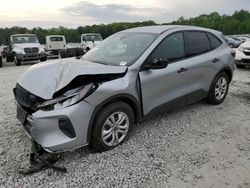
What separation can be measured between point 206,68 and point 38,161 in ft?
11.2

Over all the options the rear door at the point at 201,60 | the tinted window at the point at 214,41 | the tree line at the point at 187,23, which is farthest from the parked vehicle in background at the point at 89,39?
the rear door at the point at 201,60

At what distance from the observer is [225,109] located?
554 cm

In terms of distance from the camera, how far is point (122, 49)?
4.46 meters

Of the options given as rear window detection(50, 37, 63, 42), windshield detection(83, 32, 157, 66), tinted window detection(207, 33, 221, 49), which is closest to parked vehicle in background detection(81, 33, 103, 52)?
rear window detection(50, 37, 63, 42)

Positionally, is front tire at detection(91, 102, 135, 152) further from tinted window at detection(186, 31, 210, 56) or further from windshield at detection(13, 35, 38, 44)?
windshield at detection(13, 35, 38, 44)

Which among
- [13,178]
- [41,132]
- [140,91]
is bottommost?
[13,178]

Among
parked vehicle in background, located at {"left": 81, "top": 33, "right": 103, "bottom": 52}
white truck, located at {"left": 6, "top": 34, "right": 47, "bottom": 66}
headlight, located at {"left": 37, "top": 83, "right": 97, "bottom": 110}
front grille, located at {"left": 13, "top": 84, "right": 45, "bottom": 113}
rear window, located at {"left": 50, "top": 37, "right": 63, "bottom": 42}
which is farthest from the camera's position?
rear window, located at {"left": 50, "top": 37, "right": 63, "bottom": 42}

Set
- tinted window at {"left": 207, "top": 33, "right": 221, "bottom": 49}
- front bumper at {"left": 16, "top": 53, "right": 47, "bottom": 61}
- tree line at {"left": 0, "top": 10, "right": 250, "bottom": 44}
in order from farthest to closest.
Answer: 1. tree line at {"left": 0, "top": 10, "right": 250, "bottom": 44}
2. front bumper at {"left": 16, "top": 53, "right": 47, "bottom": 61}
3. tinted window at {"left": 207, "top": 33, "right": 221, "bottom": 49}

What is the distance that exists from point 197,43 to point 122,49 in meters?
1.55

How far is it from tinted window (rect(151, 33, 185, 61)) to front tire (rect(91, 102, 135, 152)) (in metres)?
1.03

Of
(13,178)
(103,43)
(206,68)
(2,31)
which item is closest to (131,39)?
(103,43)

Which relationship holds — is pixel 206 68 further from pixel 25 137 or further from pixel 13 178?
pixel 13 178

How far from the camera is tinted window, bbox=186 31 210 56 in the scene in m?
4.88

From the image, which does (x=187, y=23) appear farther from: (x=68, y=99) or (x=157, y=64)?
(x=68, y=99)
